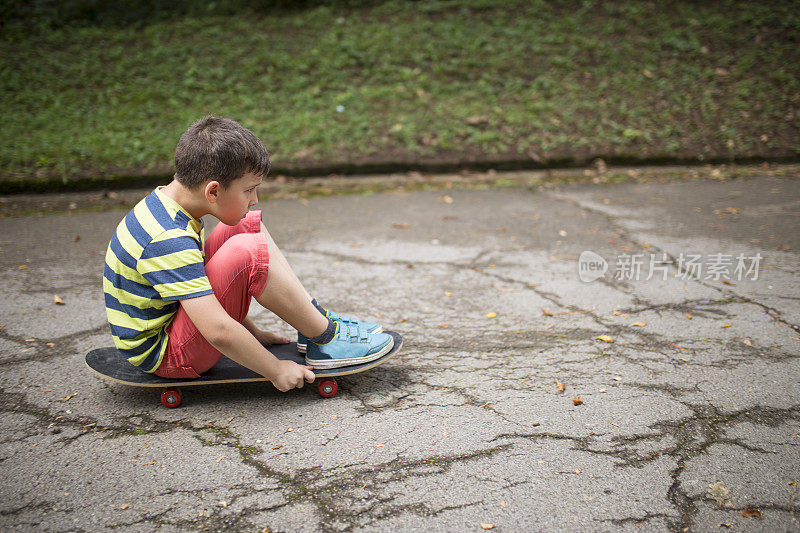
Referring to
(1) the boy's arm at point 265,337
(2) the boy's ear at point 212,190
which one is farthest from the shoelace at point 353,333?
(2) the boy's ear at point 212,190

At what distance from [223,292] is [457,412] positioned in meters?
0.98

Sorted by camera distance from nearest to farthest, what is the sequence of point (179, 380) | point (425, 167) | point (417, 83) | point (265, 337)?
point (179, 380), point (265, 337), point (425, 167), point (417, 83)

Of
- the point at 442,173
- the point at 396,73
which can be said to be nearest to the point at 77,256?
the point at 442,173

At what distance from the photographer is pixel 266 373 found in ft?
7.09

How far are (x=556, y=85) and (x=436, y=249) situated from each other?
3.70 meters

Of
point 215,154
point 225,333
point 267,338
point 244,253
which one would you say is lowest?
point 267,338

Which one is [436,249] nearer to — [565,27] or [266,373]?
[266,373]

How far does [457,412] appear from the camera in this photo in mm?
2295

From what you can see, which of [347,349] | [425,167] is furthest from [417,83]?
[347,349]

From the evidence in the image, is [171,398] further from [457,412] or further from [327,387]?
[457,412]

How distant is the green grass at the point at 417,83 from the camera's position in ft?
19.6

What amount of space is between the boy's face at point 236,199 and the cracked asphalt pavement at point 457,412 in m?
0.75

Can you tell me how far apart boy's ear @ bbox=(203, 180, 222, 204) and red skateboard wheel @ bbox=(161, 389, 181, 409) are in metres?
0.77

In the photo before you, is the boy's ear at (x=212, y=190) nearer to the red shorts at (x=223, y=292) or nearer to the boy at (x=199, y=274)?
the boy at (x=199, y=274)
